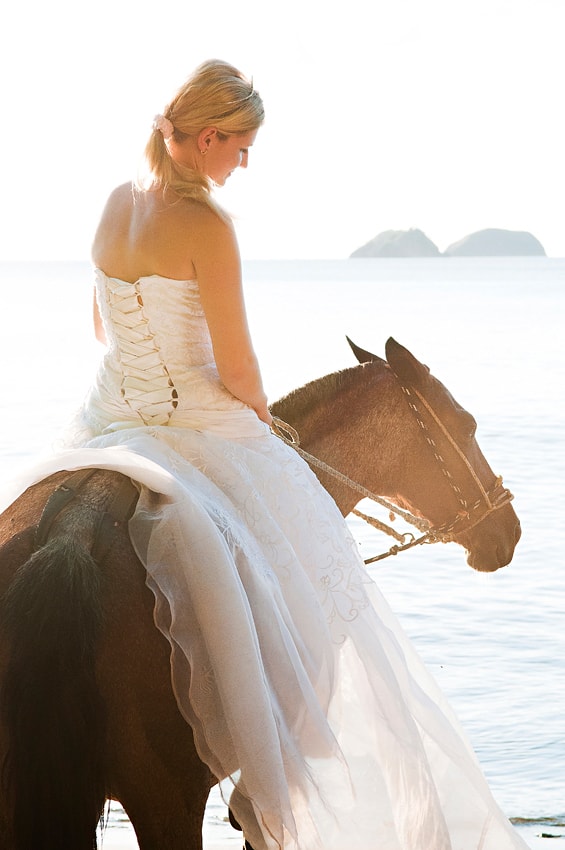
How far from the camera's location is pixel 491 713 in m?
6.09

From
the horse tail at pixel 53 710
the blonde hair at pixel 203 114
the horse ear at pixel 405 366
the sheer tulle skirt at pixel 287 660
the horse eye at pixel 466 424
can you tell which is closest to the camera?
the horse tail at pixel 53 710

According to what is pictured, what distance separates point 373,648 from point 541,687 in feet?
13.1

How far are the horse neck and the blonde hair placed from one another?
2.93 feet

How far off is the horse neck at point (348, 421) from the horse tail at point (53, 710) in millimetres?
1406

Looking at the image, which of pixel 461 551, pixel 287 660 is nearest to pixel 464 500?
pixel 287 660

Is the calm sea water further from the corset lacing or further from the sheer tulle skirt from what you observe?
the sheer tulle skirt

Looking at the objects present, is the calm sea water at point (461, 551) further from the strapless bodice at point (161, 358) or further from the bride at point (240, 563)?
the bride at point (240, 563)

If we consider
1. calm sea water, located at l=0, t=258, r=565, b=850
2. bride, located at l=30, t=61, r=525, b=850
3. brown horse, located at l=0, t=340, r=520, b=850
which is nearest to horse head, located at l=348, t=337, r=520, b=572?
calm sea water, located at l=0, t=258, r=565, b=850

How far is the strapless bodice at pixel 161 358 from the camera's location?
2.90m

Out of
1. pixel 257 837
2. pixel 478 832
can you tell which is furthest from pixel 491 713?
pixel 257 837

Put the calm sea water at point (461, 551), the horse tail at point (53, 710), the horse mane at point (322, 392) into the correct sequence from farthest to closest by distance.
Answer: the calm sea water at point (461, 551), the horse mane at point (322, 392), the horse tail at point (53, 710)

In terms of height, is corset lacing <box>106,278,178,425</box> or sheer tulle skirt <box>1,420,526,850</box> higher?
corset lacing <box>106,278,178,425</box>

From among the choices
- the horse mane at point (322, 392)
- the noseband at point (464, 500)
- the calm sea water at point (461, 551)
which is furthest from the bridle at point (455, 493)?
the calm sea water at point (461, 551)

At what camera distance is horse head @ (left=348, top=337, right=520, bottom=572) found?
3.75 meters
